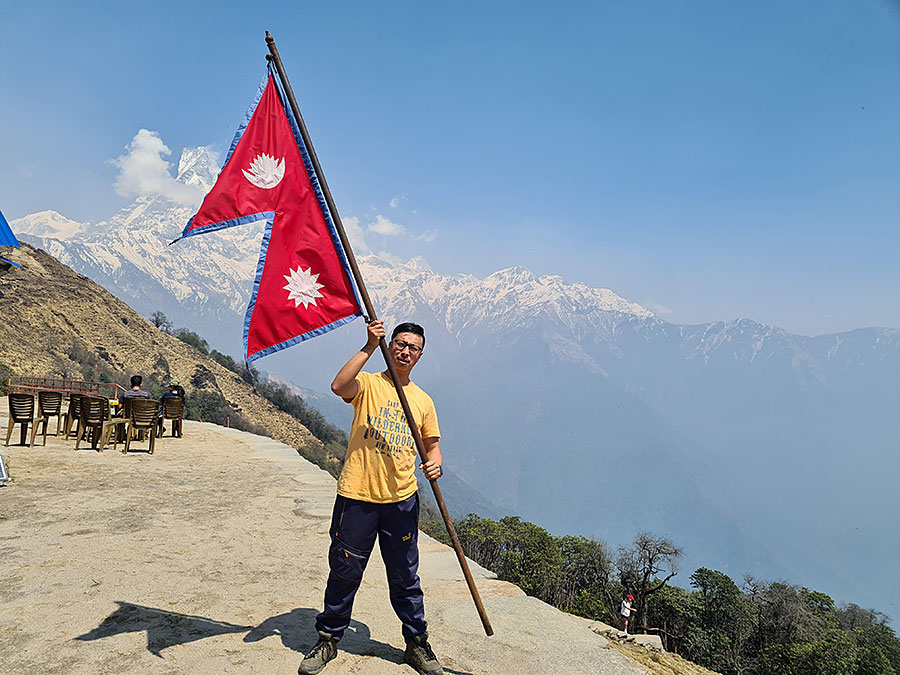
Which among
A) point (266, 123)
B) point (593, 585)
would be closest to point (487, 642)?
point (266, 123)

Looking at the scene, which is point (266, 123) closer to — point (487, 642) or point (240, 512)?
point (487, 642)

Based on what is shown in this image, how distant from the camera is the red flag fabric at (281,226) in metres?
3.46

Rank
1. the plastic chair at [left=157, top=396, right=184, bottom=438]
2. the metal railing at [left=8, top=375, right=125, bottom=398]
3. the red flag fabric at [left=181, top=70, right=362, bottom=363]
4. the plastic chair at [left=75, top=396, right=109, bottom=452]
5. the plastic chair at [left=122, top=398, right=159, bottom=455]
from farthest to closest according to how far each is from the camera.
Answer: the metal railing at [left=8, top=375, right=125, bottom=398]
the plastic chair at [left=157, top=396, right=184, bottom=438]
the plastic chair at [left=75, top=396, right=109, bottom=452]
the plastic chair at [left=122, top=398, right=159, bottom=455]
the red flag fabric at [left=181, top=70, right=362, bottom=363]

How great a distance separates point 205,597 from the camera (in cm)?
395

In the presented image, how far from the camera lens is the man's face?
3.25m

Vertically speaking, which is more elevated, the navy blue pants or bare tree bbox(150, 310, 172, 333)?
bare tree bbox(150, 310, 172, 333)

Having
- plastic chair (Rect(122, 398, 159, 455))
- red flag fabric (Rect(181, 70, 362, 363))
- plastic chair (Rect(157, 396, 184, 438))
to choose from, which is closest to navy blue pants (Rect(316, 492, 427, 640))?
red flag fabric (Rect(181, 70, 362, 363))

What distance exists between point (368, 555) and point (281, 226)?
7.10 feet

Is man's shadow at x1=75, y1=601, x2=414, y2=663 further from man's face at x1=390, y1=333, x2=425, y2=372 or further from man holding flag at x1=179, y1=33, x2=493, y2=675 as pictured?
man's face at x1=390, y1=333, x2=425, y2=372

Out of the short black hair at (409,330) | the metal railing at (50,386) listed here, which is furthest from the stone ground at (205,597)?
the metal railing at (50,386)

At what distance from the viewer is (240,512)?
21.6 feet

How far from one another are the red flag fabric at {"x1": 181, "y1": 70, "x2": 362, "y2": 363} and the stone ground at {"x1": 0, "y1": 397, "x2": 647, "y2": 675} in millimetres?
1830

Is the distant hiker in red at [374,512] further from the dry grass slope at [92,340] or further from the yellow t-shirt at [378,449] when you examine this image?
the dry grass slope at [92,340]

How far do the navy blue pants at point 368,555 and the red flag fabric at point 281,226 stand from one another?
1182 mm
